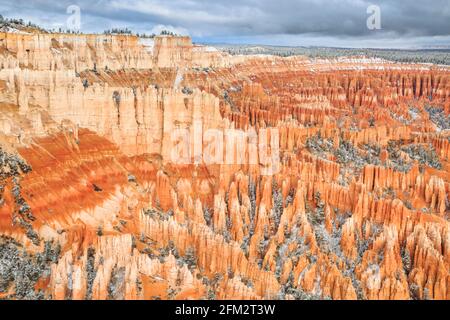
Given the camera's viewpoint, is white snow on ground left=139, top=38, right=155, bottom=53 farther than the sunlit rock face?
Yes

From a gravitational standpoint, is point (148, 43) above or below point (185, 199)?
above

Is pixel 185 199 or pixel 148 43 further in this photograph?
pixel 148 43

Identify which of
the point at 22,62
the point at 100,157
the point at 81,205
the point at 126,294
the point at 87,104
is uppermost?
the point at 22,62

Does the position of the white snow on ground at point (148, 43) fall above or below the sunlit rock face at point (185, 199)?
above

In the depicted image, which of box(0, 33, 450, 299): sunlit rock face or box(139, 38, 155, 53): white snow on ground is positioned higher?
box(139, 38, 155, 53): white snow on ground

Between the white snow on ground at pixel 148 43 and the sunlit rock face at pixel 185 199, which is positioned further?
the white snow on ground at pixel 148 43
